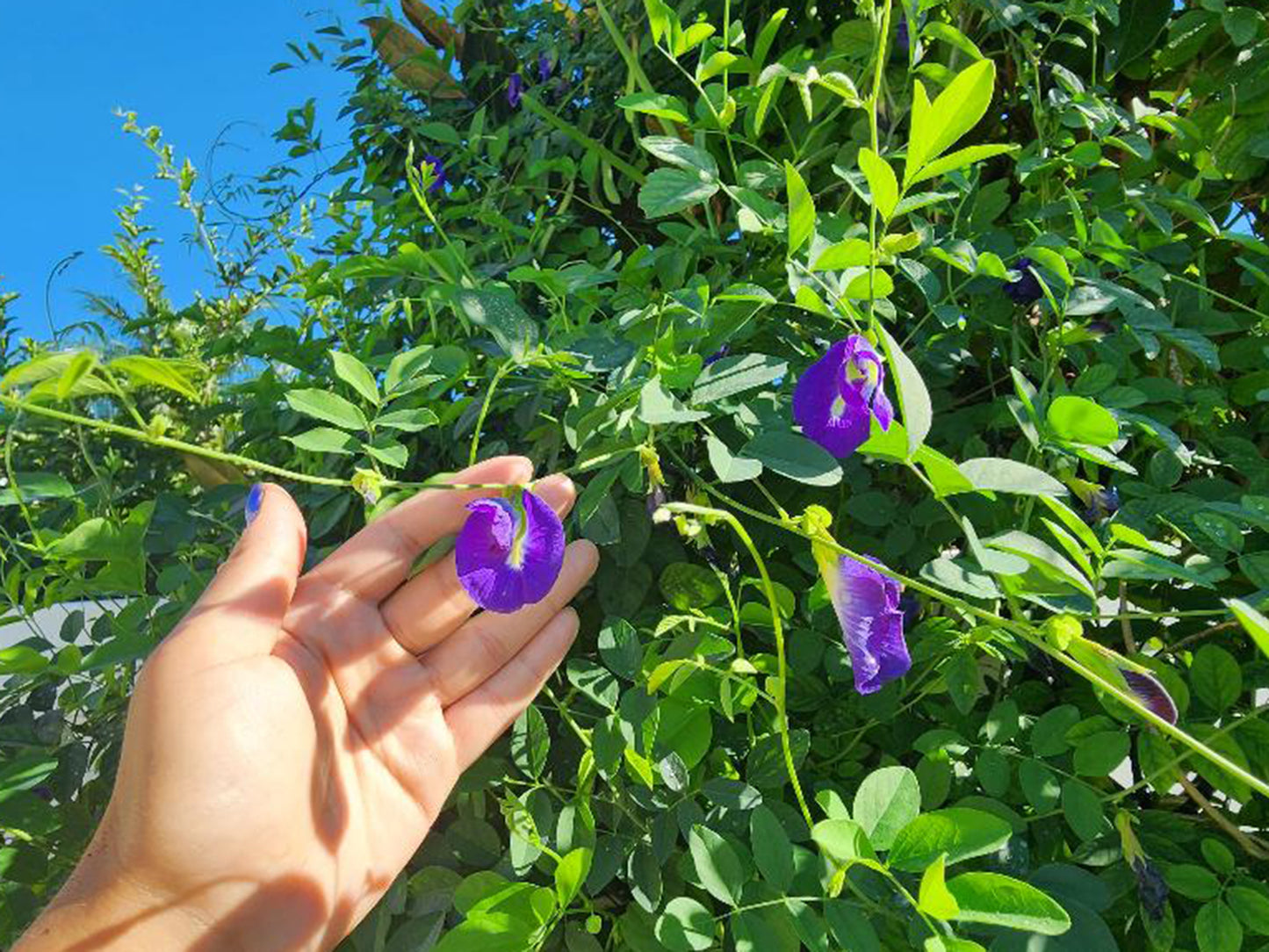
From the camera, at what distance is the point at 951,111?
603 mm

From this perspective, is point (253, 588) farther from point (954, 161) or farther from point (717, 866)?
point (954, 161)

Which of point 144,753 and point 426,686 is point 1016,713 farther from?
point 144,753

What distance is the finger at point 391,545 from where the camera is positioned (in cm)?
86

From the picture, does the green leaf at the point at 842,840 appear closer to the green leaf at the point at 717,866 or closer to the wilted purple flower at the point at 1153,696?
the green leaf at the point at 717,866

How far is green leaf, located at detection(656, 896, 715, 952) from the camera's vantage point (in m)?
0.64

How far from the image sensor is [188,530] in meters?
1.02

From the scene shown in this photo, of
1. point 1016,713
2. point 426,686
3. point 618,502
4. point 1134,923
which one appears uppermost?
point 618,502

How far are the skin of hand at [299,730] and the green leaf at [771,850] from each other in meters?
0.25

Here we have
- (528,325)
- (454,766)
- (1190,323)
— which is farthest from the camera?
(1190,323)

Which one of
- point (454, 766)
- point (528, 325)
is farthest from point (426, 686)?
point (528, 325)

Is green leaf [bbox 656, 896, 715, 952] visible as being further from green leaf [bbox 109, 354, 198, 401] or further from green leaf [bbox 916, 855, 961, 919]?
green leaf [bbox 109, 354, 198, 401]

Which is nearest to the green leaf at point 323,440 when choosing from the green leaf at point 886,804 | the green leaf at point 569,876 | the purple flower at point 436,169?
the green leaf at point 569,876

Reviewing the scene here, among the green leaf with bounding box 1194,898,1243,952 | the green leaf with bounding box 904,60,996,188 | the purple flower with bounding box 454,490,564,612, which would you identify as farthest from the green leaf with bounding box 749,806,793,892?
the green leaf with bounding box 904,60,996,188

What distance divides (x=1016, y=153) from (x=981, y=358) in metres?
0.22
